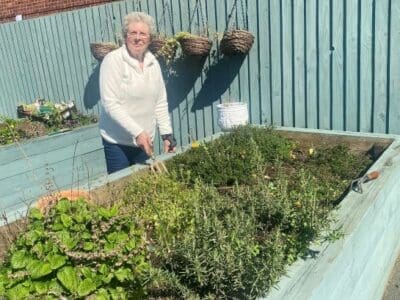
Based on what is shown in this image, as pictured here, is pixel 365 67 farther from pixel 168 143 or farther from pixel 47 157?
pixel 47 157

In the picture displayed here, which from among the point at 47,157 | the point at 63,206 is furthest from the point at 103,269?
the point at 47,157

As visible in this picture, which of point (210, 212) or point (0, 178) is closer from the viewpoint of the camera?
point (210, 212)

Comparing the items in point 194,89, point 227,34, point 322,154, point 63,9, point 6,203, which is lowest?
point 6,203

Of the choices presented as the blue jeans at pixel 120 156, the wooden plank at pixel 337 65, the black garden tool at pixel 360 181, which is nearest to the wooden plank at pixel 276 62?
the wooden plank at pixel 337 65

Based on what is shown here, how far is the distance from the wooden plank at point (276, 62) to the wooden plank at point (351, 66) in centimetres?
74

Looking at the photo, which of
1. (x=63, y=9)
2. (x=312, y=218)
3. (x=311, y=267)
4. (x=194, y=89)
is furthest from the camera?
(x=63, y=9)

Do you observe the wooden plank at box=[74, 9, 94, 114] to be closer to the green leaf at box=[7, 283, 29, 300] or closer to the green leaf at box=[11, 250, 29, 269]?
the green leaf at box=[11, 250, 29, 269]

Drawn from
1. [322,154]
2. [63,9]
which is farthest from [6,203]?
[63,9]

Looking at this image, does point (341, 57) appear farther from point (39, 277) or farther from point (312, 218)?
point (39, 277)

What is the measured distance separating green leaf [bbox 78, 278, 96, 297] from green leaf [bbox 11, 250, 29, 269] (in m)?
0.25

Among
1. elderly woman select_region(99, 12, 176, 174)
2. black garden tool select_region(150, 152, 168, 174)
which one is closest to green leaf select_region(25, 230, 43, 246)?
elderly woman select_region(99, 12, 176, 174)

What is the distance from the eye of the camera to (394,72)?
4.64 m

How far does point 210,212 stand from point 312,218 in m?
0.53

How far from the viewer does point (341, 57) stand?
4902 millimetres
